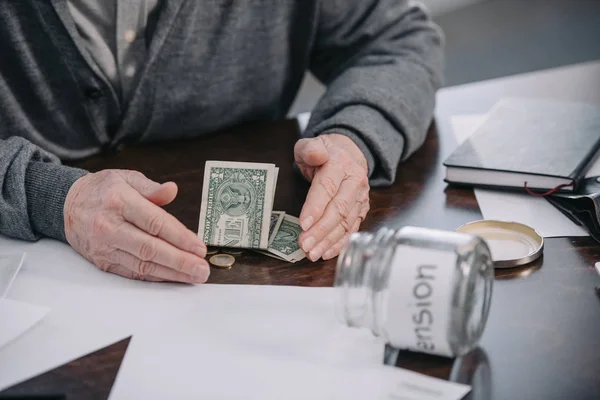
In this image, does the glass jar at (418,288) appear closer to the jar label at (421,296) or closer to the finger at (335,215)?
the jar label at (421,296)

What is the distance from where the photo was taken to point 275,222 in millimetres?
1453

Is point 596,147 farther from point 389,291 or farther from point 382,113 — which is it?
point 389,291

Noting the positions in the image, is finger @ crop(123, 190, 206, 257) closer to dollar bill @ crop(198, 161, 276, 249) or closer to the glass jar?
dollar bill @ crop(198, 161, 276, 249)

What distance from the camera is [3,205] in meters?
1.43

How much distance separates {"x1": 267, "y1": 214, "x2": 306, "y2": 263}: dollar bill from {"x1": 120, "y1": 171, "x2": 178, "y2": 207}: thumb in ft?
0.65

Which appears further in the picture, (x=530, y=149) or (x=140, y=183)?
(x=530, y=149)

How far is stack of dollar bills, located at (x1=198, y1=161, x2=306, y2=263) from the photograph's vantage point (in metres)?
1.37

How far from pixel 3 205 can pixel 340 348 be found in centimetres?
70

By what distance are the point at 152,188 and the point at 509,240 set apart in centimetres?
62

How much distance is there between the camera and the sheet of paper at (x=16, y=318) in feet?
3.82

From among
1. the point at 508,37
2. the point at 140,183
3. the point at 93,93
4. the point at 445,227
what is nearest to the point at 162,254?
the point at 140,183

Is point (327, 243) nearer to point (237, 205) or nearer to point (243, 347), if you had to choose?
point (237, 205)

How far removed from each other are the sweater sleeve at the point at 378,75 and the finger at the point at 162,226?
0.47 meters

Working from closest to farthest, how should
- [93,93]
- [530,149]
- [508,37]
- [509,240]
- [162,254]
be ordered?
[162,254] < [509,240] < [530,149] < [93,93] < [508,37]
